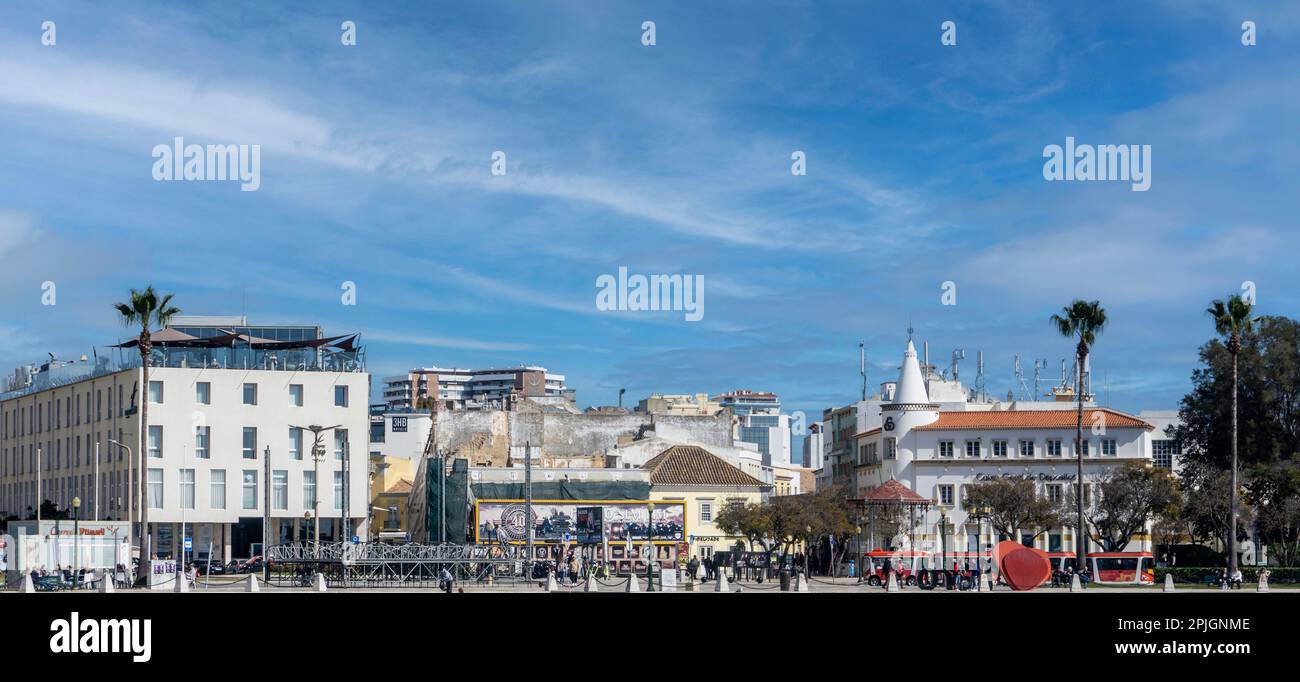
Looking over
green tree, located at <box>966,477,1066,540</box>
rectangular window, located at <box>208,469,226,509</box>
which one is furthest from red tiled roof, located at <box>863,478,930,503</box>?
rectangular window, located at <box>208,469,226,509</box>

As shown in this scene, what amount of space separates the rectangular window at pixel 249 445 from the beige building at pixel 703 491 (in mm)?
24202

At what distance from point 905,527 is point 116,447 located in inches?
1729

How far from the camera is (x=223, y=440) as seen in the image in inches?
3406

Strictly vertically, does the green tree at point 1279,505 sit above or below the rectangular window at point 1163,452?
below

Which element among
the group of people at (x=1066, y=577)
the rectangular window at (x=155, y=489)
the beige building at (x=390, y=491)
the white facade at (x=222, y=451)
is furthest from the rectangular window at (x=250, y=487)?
the group of people at (x=1066, y=577)

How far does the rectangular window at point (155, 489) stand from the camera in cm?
8400

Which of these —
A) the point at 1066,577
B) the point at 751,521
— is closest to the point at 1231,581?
the point at 1066,577

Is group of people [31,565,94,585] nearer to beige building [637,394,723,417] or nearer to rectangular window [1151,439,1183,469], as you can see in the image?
beige building [637,394,723,417]

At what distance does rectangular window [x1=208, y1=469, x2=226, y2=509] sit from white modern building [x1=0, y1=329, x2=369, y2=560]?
55 millimetres

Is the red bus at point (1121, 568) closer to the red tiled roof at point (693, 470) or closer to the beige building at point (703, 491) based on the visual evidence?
the beige building at point (703, 491)

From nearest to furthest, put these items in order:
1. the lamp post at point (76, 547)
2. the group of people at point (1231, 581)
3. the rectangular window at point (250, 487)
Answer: the lamp post at point (76, 547)
the group of people at point (1231, 581)
the rectangular window at point (250, 487)

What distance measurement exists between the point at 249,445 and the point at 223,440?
1.53m

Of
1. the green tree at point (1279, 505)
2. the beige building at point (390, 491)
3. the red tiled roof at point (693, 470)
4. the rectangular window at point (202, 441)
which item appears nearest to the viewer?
the green tree at point (1279, 505)
